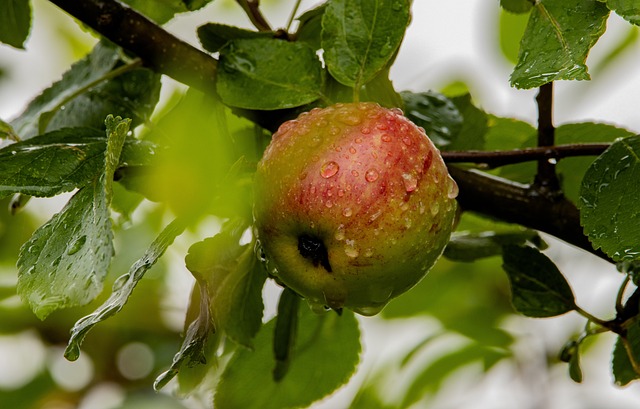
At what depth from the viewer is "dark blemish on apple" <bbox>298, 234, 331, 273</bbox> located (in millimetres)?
641

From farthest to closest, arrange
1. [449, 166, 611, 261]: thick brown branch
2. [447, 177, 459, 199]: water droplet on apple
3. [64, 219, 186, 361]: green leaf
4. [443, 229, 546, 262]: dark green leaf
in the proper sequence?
[443, 229, 546, 262]: dark green leaf < [449, 166, 611, 261]: thick brown branch < [447, 177, 459, 199]: water droplet on apple < [64, 219, 186, 361]: green leaf

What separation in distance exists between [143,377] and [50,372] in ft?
0.51

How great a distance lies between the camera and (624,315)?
0.77m

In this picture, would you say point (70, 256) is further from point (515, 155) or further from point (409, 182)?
point (515, 155)

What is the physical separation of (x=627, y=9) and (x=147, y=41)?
40 centimetres

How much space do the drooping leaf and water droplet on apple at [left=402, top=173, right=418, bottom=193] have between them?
6.4 inches

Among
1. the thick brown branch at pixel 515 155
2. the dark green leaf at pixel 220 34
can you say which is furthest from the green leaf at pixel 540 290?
the dark green leaf at pixel 220 34

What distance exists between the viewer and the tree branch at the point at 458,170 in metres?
0.76

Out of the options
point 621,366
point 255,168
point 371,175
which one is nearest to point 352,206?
point 371,175

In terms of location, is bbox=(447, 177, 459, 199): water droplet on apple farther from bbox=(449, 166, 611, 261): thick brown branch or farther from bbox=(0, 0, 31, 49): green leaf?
bbox=(0, 0, 31, 49): green leaf

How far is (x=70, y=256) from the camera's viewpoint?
60cm

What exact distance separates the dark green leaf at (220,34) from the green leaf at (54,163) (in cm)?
14

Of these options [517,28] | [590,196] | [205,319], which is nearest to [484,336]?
[517,28]

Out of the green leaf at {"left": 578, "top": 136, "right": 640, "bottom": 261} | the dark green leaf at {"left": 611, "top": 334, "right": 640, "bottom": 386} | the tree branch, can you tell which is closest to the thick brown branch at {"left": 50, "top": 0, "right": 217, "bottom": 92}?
the tree branch
